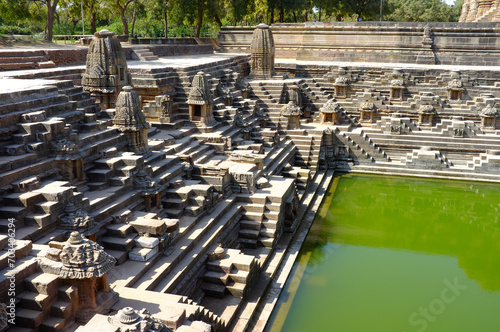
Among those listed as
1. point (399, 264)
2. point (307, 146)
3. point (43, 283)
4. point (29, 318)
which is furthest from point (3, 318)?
point (307, 146)

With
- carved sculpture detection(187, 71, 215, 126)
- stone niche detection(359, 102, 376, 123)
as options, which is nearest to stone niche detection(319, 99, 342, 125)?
stone niche detection(359, 102, 376, 123)

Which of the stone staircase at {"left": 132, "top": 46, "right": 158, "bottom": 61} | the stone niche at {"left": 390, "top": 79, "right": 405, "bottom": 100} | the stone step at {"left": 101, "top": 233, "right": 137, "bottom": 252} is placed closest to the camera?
the stone step at {"left": 101, "top": 233, "right": 137, "bottom": 252}

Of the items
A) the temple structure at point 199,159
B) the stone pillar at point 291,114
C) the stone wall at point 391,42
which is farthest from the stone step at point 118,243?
the stone wall at point 391,42

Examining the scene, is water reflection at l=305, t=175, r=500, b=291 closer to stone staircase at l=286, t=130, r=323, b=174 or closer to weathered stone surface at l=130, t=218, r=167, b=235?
stone staircase at l=286, t=130, r=323, b=174

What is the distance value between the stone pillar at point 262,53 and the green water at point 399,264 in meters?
8.17

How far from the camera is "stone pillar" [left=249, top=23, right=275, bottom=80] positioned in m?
23.4

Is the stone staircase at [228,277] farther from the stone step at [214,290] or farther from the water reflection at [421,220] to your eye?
the water reflection at [421,220]

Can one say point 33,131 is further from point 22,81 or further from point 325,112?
point 325,112

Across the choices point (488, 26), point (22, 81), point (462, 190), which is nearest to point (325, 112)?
point (462, 190)

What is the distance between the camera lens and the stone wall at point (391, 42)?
25016 mm

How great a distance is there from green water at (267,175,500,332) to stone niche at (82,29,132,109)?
22.6ft

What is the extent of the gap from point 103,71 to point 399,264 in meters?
9.46

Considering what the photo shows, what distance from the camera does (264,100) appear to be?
849 inches

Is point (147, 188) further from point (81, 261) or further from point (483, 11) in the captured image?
point (483, 11)
